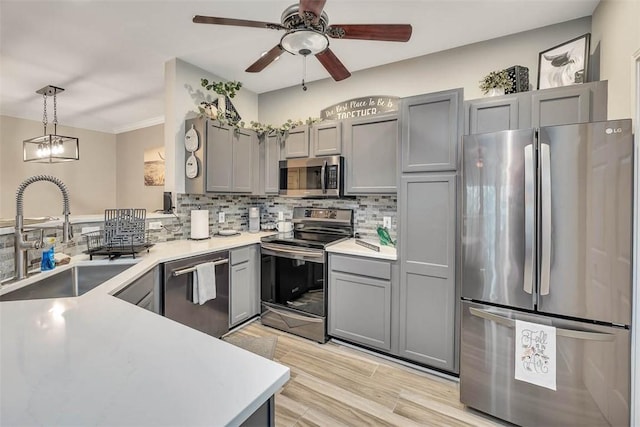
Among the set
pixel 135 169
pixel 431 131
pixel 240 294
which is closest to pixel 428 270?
pixel 431 131

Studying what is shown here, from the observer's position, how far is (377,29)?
1.75m

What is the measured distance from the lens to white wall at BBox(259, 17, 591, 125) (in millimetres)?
2469

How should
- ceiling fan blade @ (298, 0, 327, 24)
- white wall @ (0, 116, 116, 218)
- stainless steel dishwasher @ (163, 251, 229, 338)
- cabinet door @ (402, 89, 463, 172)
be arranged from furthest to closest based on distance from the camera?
white wall @ (0, 116, 116, 218)
stainless steel dishwasher @ (163, 251, 229, 338)
cabinet door @ (402, 89, 463, 172)
ceiling fan blade @ (298, 0, 327, 24)

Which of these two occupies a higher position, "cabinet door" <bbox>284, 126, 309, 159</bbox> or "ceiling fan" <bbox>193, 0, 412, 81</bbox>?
"ceiling fan" <bbox>193, 0, 412, 81</bbox>

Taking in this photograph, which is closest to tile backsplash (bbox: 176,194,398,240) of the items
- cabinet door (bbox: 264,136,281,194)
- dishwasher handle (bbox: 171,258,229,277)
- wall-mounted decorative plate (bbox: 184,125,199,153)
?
cabinet door (bbox: 264,136,281,194)

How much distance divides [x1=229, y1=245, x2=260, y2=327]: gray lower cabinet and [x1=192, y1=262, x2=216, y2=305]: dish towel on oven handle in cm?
26

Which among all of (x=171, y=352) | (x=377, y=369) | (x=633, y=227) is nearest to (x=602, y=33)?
(x=633, y=227)

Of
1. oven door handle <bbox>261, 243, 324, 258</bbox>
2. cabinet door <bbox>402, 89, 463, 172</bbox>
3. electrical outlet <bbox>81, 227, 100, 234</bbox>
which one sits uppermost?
cabinet door <bbox>402, 89, 463, 172</bbox>

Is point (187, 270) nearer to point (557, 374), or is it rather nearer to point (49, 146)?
point (557, 374)

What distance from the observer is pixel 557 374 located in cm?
164

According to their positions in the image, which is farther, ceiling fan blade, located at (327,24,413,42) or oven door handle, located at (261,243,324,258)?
oven door handle, located at (261,243,324,258)

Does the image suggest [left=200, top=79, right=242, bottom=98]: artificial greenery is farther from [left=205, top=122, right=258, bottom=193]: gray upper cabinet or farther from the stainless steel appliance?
the stainless steel appliance

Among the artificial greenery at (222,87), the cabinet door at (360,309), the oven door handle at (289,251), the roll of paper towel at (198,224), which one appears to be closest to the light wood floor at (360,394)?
the cabinet door at (360,309)

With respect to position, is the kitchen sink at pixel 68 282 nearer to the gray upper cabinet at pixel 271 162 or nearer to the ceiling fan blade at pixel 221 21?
the ceiling fan blade at pixel 221 21
